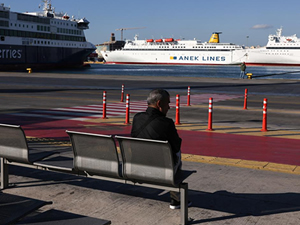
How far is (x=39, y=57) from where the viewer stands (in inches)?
3999

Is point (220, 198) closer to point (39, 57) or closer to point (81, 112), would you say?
point (81, 112)

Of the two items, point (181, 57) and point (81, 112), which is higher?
point (181, 57)

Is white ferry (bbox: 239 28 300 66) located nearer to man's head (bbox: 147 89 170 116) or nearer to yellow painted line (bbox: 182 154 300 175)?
yellow painted line (bbox: 182 154 300 175)

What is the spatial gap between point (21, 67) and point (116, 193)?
9386 centimetres

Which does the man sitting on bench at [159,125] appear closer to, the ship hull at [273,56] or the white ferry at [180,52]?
the ship hull at [273,56]

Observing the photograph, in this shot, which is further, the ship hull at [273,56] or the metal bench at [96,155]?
the ship hull at [273,56]

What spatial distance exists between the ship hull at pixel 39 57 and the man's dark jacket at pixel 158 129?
299 ft

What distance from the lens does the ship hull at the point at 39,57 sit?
9294 centimetres

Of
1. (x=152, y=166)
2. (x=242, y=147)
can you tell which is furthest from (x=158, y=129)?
(x=242, y=147)

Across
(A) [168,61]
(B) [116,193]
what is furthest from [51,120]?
(A) [168,61]

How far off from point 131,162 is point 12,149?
2214 mm

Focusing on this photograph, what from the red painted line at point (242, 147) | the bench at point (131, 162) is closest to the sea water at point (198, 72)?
the red painted line at point (242, 147)

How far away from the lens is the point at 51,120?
49.9 feet

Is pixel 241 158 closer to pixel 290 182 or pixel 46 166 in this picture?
pixel 290 182
